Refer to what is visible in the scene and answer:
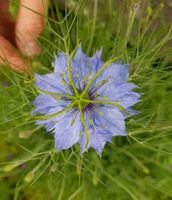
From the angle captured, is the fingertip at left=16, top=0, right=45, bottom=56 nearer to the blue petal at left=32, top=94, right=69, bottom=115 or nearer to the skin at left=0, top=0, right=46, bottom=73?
the skin at left=0, top=0, right=46, bottom=73

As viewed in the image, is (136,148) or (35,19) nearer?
(35,19)

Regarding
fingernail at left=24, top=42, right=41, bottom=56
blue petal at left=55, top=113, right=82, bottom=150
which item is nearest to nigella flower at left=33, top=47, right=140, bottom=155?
blue petal at left=55, top=113, right=82, bottom=150

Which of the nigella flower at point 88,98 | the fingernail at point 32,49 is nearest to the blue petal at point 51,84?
the nigella flower at point 88,98

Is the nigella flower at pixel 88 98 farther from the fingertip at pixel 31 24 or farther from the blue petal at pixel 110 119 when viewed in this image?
the fingertip at pixel 31 24

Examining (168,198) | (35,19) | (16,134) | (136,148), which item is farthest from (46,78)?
(168,198)

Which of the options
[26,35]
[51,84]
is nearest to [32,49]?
[26,35]

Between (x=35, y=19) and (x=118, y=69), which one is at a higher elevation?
(x=35, y=19)

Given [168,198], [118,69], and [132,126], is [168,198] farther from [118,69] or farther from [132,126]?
[118,69]
